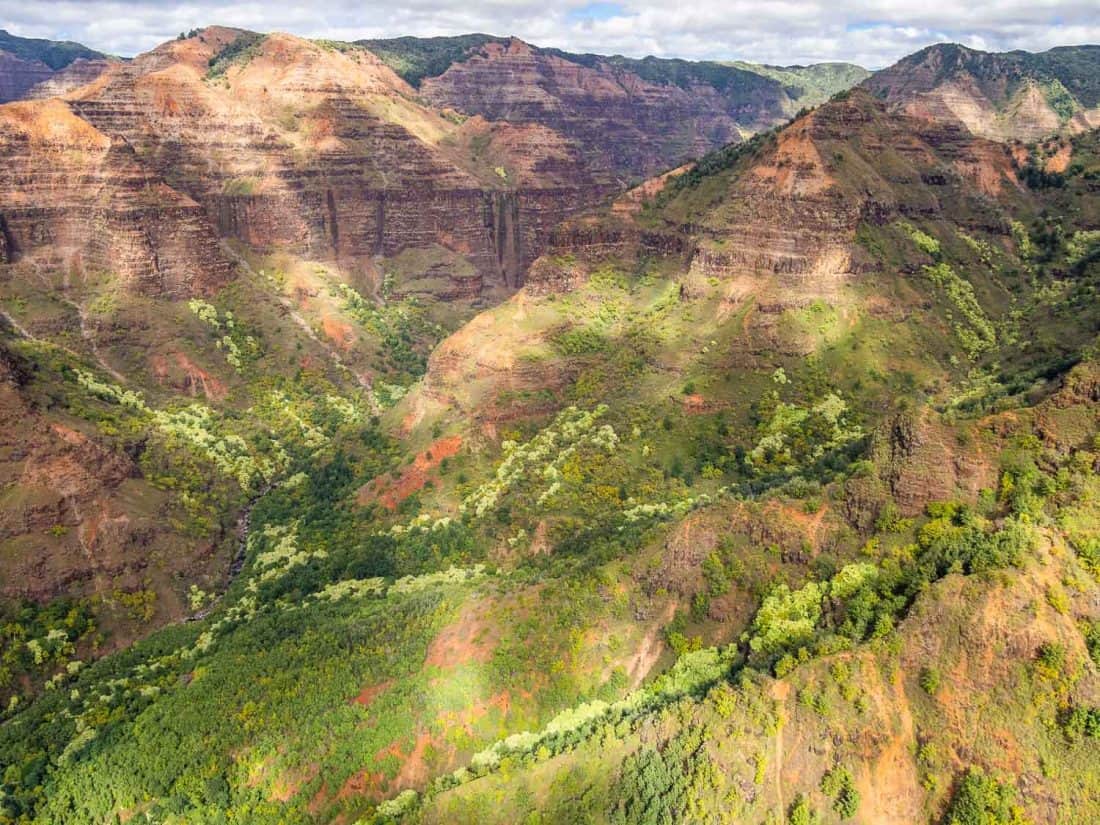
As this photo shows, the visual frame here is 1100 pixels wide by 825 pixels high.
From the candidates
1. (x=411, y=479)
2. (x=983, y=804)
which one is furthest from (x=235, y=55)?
(x=983, y=804)

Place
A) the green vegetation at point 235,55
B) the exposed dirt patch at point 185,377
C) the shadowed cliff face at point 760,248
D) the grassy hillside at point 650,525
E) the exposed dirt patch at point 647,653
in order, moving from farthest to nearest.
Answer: the green vegetation at point 235,55, the exposed dirt patch at point 185,377, the shadowed cliff face at point 760,248, the exposed dirt patch at point 647,653, the grassy hillside at point 650,525

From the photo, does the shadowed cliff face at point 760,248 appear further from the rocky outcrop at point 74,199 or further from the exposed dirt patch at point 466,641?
the rocky outcrop at point 74,199

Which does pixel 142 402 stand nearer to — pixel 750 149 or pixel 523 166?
pixel 750 149

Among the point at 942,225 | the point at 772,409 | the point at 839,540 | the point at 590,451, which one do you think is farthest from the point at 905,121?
the point at 839,540

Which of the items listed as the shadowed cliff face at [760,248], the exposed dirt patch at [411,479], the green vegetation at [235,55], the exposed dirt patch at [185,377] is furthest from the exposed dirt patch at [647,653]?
the green vegetation at [235,55]

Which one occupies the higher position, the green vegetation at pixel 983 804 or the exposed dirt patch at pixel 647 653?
the green vegetation at pixel 983 804
